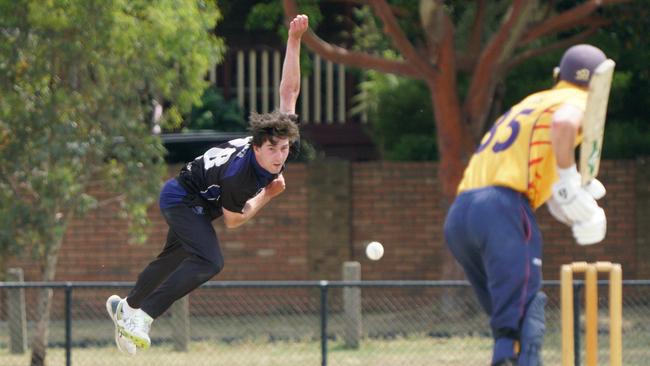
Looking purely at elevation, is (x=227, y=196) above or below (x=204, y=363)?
above

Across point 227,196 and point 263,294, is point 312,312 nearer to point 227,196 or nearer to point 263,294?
point 263,294

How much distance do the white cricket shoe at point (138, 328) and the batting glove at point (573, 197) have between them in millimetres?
2716

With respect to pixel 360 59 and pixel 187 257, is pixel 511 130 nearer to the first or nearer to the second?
pixel 187 257

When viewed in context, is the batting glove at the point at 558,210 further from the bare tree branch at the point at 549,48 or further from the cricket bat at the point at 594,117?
the bare tree branch at the point at 549,48

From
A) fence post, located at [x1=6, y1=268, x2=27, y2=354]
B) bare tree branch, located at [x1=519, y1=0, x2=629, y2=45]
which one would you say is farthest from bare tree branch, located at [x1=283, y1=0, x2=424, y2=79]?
fence post, located at [x1=6, y1=268, x2=27, y2=354]

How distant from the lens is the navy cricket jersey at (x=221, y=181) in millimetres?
7754

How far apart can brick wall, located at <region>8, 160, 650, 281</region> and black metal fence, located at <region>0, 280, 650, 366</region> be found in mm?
705

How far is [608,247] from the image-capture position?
52.9 feet

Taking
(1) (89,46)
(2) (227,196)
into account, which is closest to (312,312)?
(1) (89,46)

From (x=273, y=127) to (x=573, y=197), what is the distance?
5.71 feet

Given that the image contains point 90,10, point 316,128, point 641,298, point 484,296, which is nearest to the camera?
point 484,296

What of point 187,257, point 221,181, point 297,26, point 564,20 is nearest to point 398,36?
point 564,20

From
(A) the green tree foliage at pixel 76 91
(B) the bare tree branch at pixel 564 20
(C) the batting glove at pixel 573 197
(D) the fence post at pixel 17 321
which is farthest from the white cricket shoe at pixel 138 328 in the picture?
(B) the bare tree branch at pixel 564 20

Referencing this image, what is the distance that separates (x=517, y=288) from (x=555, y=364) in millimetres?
5235
